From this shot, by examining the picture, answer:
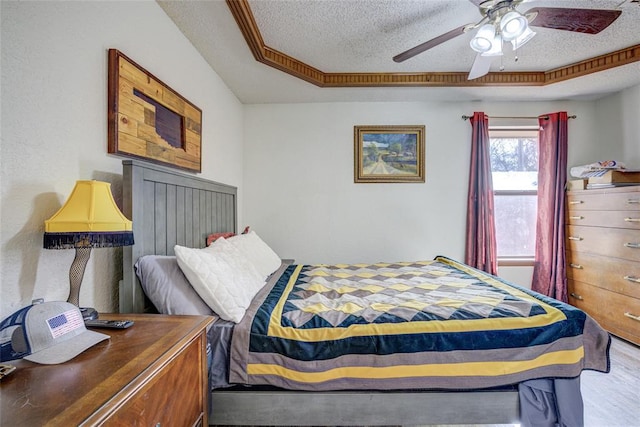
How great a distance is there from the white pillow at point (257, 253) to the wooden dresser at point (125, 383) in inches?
39.6

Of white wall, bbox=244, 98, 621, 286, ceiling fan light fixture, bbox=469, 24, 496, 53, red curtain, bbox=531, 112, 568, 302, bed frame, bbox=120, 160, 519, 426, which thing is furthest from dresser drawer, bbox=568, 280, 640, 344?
ceiling fan light fixture, bbox=469, 24, 496, 53

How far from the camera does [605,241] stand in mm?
2645

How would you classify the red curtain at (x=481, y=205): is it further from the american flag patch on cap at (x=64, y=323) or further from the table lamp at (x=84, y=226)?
the american flag patch on cap at (x=64, y=323)

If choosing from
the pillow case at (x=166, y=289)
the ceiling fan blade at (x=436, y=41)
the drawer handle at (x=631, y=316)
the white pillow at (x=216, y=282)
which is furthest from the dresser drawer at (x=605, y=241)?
the pillow case at (x=166, y=289)

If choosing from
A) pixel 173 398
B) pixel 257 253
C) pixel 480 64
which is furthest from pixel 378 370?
pixel 480 64

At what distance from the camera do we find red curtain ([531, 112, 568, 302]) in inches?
118

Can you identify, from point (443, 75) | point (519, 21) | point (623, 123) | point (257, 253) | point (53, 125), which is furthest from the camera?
point (623, 123)

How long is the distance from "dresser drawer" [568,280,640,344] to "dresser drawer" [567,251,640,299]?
56 mm

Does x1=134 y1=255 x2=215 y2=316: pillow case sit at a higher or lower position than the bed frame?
higher

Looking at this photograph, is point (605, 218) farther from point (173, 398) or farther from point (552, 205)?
point (173, 398)

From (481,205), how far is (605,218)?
100 cm

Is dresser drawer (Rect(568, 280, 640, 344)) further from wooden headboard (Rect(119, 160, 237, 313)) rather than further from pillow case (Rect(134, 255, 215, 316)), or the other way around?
wooden headboard (Rect(119, 160, 237, 313))

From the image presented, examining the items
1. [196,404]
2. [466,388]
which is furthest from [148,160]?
[466,388]

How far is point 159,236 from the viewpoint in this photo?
1.53m
